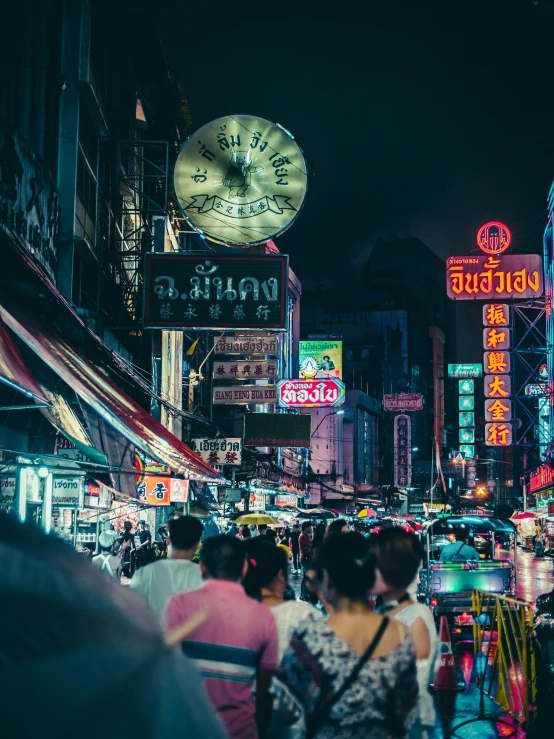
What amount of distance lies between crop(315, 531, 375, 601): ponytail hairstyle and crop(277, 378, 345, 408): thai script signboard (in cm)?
4132

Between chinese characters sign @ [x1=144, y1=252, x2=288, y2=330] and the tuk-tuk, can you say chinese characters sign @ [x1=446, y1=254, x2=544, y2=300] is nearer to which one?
chinese characters sign @ [x1=144, y1=252, x2=288, y2=330]

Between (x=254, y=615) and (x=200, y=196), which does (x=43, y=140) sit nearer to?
(x=200, y=196)

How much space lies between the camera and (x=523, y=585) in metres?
30.1

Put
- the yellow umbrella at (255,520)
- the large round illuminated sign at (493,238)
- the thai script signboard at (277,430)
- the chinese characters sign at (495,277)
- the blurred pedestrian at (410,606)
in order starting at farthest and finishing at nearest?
the large round illuminated sign at (493,238)
the chinese characters sign at (495,277)
the thai script signboard at (277,430)
the yellow umbrella at (255,520)
the blurred pedestrian at (410,606)

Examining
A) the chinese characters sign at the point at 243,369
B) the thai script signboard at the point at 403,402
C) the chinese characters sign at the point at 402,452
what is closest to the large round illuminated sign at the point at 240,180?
the chinese characters sign at the point at 243,369

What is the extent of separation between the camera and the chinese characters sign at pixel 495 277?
4678 cm

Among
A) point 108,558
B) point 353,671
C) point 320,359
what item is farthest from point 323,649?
point 320,359

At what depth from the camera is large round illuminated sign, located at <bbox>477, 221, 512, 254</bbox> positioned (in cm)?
4916

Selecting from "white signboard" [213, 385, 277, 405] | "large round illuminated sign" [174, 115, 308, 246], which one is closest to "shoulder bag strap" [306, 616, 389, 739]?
"large round illuminated sign" [174, 115, 308, 246]

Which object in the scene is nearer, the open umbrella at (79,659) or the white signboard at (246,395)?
the open umbrella at (79,659)

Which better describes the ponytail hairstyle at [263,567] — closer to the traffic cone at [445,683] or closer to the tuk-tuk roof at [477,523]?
the traffic cone at [445,683]

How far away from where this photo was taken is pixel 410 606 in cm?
536

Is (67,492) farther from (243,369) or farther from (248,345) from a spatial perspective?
(243,369)

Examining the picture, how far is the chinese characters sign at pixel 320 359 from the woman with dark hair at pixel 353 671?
67731mm
